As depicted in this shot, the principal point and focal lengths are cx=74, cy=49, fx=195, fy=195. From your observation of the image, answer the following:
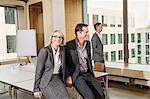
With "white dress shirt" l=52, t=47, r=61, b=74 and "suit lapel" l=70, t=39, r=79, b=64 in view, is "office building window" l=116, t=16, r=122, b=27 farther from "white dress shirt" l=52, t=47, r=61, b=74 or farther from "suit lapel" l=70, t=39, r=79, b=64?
"white dress shirt" l=52, t=47, r=61, b=74

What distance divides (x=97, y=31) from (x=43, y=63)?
75.0 inches

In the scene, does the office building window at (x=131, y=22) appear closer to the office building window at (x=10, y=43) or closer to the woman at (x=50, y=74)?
the woman at (x=50, y=74)

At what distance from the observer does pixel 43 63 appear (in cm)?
230

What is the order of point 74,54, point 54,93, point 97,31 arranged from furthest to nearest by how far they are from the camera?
point 97,31, point 74,54, point 54,93

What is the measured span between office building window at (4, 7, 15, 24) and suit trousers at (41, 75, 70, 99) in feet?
14.9

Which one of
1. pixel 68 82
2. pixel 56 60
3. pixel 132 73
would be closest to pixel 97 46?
pixel 132 73

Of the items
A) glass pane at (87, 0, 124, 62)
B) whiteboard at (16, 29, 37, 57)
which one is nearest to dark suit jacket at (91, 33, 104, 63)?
glass pane at (87, 0, 124, 62)

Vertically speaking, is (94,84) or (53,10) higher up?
(53,10)

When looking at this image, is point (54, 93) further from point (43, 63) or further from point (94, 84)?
point (94, 84)

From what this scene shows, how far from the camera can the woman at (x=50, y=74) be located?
226 centimetres

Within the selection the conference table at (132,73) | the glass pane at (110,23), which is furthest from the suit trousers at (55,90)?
the glass pane at (110,23)

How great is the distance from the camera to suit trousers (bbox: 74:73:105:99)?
97.1 inches

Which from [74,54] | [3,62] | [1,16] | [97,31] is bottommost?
[3,62]

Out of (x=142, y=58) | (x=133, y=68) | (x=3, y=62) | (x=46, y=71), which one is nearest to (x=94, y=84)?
(x=46, y=71)
